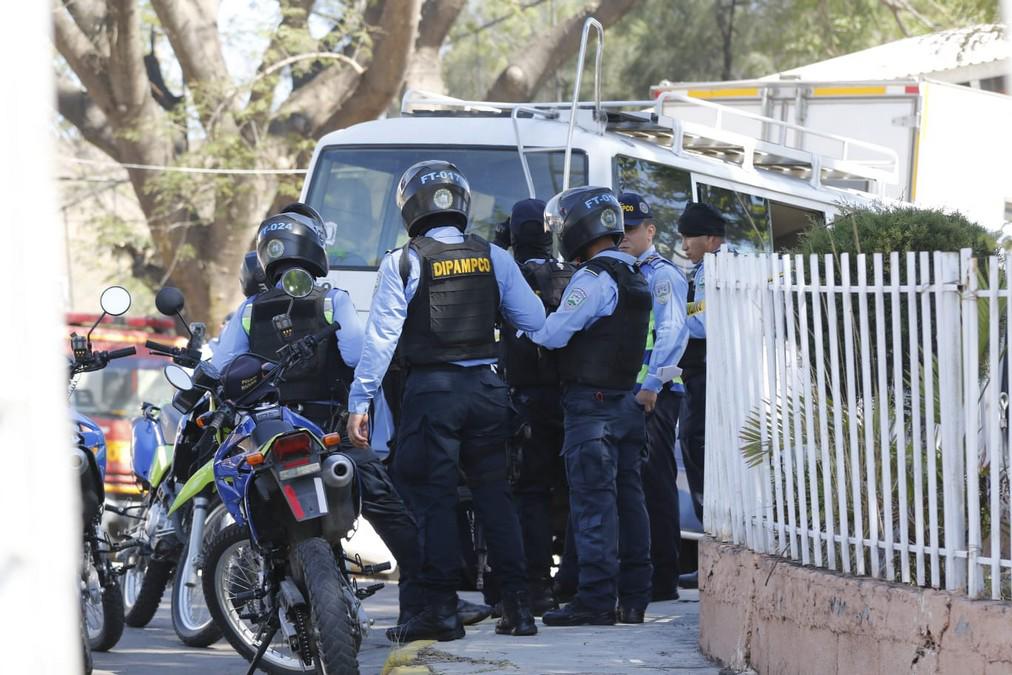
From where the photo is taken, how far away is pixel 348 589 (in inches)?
202

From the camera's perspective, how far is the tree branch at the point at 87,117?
1884 cm

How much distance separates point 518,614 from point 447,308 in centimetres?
134

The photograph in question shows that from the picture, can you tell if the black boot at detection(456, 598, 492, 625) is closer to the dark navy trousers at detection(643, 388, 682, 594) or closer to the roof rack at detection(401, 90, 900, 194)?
the dark navy trousers at detection(643, 388, 682, 594)

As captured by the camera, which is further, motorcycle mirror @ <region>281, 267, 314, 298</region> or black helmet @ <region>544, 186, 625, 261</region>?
black helmet @ <region>544, 186, 625, 261</region>

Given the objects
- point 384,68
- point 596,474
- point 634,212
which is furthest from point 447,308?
point 384,68

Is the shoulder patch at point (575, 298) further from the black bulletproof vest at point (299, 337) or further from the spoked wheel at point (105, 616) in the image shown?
the spoked wheel at point (105, 616)

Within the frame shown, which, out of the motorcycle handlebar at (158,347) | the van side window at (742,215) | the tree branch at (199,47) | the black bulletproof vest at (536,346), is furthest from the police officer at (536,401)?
the tree branch at (199,47)

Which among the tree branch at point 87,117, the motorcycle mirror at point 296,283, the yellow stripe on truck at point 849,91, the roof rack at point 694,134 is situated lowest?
the motorcycle mirror at point 296,283

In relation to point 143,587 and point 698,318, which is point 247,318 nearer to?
point 143,587

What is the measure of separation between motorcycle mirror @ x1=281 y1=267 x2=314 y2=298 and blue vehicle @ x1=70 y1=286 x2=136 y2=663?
2.50 ft

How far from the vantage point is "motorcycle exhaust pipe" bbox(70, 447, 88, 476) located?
604 centimetres

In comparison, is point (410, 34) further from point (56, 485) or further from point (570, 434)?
point (56, 485)

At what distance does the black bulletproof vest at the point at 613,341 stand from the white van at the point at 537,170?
2195 millimetres

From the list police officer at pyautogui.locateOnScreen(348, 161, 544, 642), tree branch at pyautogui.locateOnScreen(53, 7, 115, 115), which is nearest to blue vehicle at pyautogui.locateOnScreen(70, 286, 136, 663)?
police officer at pyautogui.locateOnScreen(348, 161, 544, 642)
